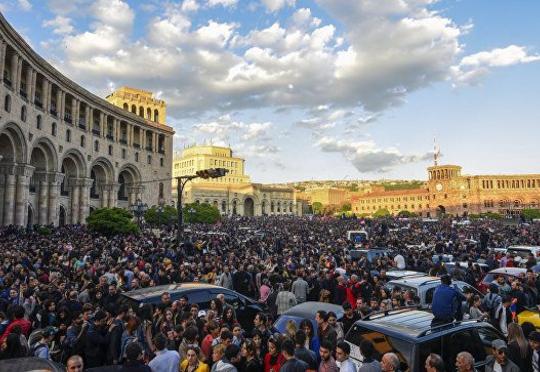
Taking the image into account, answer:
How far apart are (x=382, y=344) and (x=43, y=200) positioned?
122 feet

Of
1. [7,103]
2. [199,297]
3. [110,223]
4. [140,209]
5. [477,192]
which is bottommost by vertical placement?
[199,297]

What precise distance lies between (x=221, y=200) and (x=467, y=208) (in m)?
69.6

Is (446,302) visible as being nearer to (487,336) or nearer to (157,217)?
(487,336)

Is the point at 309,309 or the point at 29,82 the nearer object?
the point at 309,309

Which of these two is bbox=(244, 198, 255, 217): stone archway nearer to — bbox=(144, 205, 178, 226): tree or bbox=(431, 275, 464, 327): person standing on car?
bbox=(144, 205, 178, 226): tree

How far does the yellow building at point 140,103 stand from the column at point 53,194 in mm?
30233

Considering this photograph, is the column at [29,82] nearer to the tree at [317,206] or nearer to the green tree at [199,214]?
the green tree at [199,214]

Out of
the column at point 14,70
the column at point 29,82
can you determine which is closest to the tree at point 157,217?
the column at point 29,82

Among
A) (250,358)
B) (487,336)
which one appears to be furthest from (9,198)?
(487,336)

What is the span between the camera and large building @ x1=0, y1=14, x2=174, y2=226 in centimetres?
3008

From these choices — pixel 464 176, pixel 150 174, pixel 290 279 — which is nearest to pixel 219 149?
pixel 464 176

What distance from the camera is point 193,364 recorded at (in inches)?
213

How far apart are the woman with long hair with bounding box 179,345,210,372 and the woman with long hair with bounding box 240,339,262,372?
513 mm

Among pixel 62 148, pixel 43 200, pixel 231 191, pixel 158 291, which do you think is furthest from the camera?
pixel 231 191
